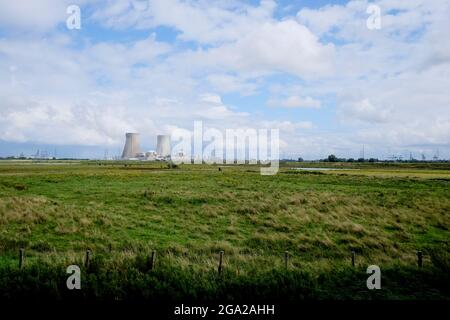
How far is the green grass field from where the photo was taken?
11.2 meters

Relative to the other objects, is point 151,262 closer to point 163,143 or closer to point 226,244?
point 226,244

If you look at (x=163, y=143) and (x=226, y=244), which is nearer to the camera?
(x=226, y=244)

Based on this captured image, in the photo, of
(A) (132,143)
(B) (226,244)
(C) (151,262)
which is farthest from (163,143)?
(C) (151,262)

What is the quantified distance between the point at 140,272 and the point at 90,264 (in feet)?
6.44

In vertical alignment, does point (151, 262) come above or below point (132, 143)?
below

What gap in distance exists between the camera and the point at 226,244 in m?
17.7

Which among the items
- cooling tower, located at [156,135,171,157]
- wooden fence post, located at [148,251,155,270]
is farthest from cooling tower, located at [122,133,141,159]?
wooden fence post, located at [148,251,155,270]

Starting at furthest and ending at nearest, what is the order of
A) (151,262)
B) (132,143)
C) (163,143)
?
(163,143), (132,143), (151,262)

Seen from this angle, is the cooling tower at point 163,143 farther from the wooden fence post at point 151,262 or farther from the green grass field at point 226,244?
the wooden fence post at point 151,262

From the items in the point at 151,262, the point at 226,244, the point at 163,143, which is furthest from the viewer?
the point at 163,143

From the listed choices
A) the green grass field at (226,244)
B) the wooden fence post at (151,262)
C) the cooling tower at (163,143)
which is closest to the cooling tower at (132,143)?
the cooling tower at (163,143)

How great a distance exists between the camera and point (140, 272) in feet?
39.8

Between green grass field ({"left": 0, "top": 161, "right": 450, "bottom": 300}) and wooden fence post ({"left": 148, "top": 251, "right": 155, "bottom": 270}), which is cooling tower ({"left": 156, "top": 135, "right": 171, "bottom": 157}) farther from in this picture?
wooden fence post ({"left": 148, "top": 251, "right": 155, "bottom": 270})
